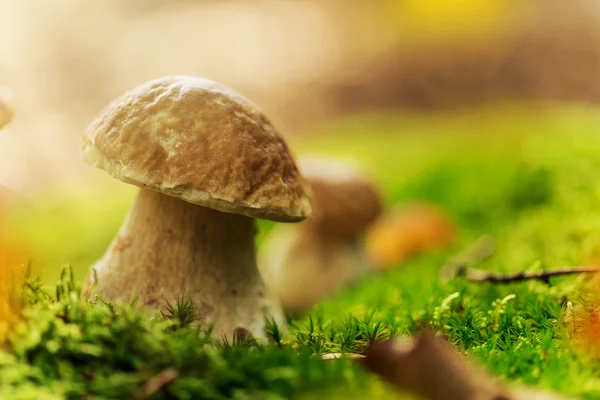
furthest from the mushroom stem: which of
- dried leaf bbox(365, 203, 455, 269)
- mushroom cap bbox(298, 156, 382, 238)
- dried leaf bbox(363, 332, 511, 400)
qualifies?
dried leaf bbox(365, 203, 455, 269)

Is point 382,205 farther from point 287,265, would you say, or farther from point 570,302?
point 570,302

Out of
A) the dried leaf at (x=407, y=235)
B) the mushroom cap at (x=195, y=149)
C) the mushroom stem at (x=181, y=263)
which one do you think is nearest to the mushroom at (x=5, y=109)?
the mushroom cap at (x=195, y=149)

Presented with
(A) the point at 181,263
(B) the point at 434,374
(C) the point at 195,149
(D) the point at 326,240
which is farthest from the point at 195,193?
(D) the point at 326,240

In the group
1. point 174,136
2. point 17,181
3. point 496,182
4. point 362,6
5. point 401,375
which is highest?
point 362,6

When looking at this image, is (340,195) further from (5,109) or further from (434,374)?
(434,374)

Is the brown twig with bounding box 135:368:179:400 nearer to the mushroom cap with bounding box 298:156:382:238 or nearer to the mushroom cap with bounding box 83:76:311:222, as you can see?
the mushroom cap with bounding box 83:76:311:222

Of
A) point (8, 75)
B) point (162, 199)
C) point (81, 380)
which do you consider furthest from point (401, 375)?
point (8, 75)

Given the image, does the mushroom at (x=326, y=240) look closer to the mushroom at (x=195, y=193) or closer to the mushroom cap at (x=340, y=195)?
the mushroom cap at (x=340, y=195)

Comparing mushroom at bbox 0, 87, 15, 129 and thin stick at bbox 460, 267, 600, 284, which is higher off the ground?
mushroom at bbox 0, 87, 15, 129
